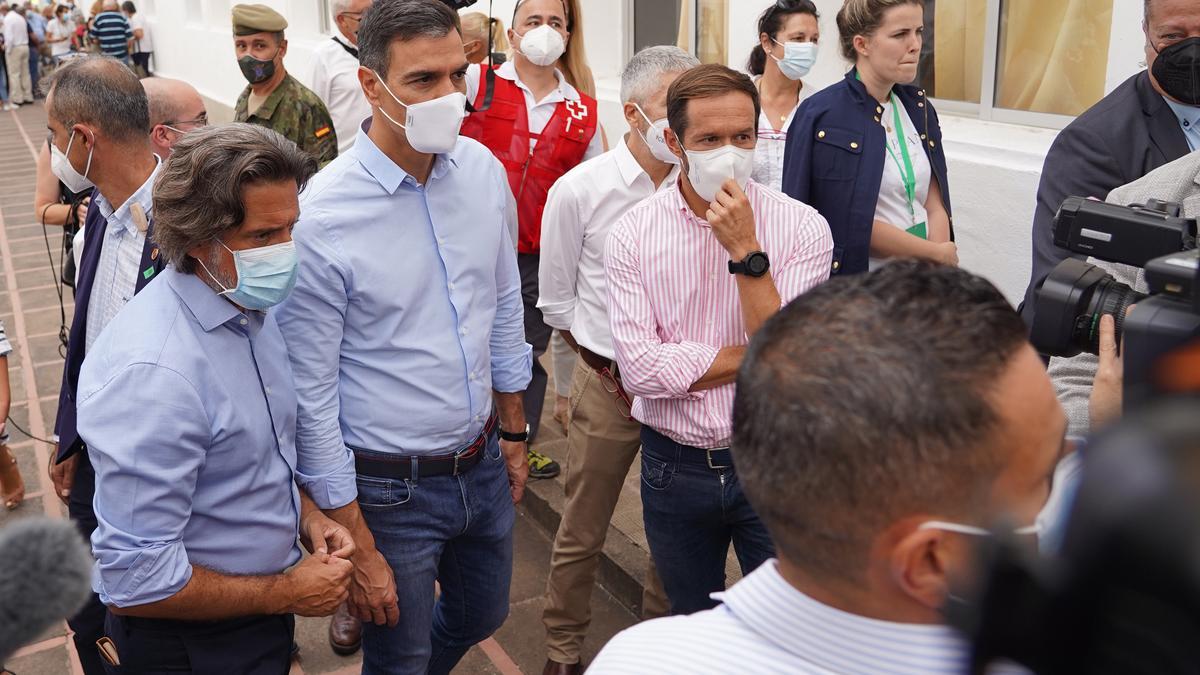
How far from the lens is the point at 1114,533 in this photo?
49 cm

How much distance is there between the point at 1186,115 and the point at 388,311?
1942 millimetres

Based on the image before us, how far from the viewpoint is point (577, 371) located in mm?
3455

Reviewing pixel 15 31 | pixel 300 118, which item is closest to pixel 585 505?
pixel 300 118

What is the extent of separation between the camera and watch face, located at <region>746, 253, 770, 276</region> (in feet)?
8.32

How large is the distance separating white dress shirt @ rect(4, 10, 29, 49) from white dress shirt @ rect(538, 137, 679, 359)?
70.3 feet

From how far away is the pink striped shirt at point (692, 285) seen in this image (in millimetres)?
2654

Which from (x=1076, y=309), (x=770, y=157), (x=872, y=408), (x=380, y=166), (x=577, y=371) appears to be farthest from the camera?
(x=770, y=157)

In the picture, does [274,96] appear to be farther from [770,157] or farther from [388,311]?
[388,311]

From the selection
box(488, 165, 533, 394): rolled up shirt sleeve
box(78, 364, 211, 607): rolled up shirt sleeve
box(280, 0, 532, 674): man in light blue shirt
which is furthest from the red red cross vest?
box(78, 364, 211, 607): rolled up shirt sleeve

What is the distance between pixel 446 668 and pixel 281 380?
3.85ft

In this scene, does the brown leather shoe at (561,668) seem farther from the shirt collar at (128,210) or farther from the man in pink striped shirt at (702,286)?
the shirt collar at (128,210)

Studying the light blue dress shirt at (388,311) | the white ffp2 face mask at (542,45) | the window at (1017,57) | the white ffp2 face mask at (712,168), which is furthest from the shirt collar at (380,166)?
the window at (1017,57)

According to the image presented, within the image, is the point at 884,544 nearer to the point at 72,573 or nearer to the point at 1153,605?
the point at 1153,605

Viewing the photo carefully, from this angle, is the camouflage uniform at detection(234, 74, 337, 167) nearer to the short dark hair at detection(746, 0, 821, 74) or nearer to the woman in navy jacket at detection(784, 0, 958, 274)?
the short dark hair at detection(746, 0, 821, 74)
